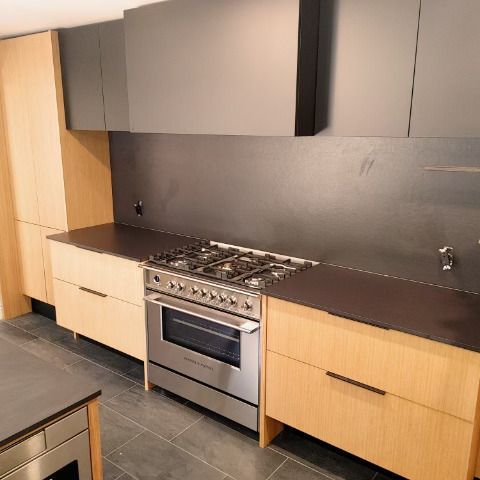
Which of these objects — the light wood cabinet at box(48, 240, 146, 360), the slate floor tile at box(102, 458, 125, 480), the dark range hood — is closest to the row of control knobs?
the light wood cabinet at box(48, 240, 146, 360)

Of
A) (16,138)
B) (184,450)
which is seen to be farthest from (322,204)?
(16,138)

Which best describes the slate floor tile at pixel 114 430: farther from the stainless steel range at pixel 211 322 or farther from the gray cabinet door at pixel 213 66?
the gray cabinet door at pixel 213 66

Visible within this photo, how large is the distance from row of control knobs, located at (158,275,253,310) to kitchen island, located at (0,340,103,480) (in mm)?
1022

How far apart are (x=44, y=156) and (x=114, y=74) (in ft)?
3.07

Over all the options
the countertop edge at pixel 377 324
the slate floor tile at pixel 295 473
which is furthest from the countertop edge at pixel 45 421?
the slate floor tile at pixel 295 473

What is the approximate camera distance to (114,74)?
3020 millimetres

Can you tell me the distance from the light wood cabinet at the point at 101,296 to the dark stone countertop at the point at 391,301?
3.43 ft

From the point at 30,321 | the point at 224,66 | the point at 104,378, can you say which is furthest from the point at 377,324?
the point at 30,321

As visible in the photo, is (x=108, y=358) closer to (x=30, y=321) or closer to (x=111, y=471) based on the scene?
(x=30, y=321)

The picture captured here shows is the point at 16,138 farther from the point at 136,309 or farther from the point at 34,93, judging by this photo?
the point at 136,309

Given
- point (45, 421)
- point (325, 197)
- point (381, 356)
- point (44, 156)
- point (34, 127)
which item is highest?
point (34, 127)

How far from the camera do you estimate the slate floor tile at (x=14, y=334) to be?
3.73 meters

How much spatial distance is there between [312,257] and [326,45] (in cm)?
116

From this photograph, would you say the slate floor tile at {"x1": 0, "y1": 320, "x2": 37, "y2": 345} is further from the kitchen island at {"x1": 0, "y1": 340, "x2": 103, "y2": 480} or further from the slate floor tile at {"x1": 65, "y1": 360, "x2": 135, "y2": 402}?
the kitchen island at {"x1": 0, "y1": 340, "x2": 103, "y2": 480}
